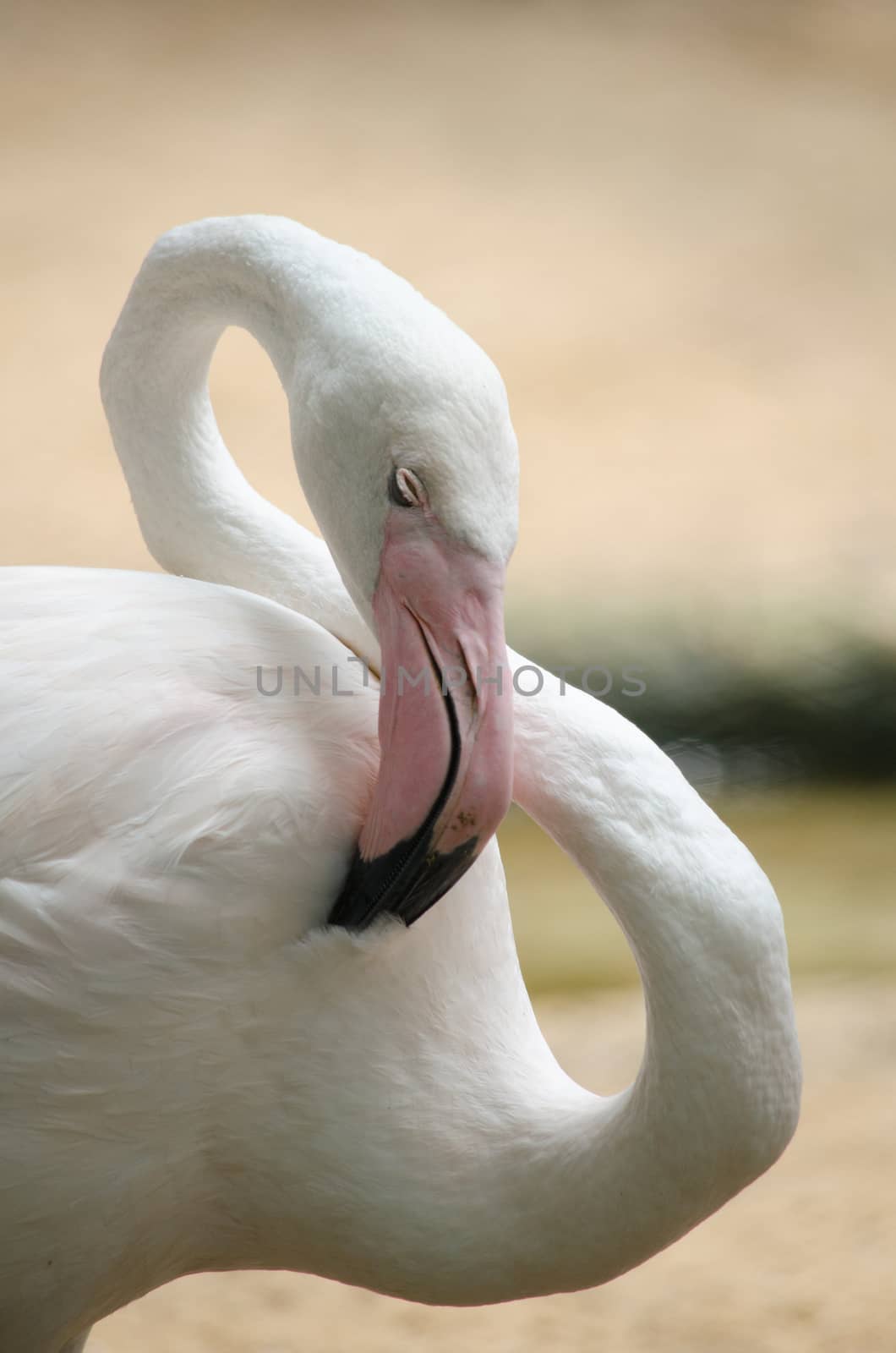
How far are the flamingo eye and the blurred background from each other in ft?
3.56

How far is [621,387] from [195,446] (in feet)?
8.31

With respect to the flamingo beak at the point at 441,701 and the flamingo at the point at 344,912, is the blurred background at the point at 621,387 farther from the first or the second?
the flamingo beak at the point at 441,701

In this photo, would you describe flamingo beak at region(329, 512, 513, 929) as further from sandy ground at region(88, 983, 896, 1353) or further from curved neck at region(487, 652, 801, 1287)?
sandy ground at region(88, 983, 896, 1353)

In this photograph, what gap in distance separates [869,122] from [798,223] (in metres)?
0.57

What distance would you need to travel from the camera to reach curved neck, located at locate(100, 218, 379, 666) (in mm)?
1245

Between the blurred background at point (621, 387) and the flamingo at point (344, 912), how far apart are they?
0.64 m

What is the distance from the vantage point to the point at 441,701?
1.03m

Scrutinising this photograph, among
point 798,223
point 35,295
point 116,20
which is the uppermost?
point 116,20

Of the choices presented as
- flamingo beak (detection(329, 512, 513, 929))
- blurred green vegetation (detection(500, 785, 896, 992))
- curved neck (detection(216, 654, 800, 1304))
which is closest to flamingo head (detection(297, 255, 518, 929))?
flamingo beak (detection(329, 512, 513, 929))


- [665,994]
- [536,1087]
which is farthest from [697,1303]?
[665,994]

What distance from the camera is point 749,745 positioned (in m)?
2.93

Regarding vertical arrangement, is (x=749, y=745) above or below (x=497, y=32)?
below

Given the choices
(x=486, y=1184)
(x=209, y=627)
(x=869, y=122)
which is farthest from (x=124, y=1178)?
(x=869, y=122)

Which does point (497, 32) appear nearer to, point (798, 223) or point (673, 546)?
point (798, 223)
